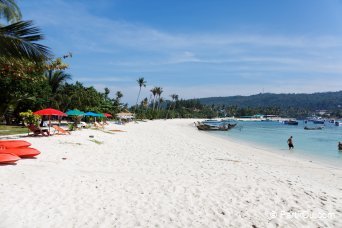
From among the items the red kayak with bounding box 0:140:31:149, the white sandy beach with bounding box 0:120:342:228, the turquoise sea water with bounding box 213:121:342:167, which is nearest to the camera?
the white sandy beach with bounding box 0:120:342:228

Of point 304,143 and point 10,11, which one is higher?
point 10,11

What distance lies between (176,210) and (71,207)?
192 centimetres

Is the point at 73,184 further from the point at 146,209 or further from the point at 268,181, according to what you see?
the point at 268,181

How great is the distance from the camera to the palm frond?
7184 mm

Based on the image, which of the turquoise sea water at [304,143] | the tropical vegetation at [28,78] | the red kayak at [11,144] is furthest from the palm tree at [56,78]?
the red kayak at [11,144]

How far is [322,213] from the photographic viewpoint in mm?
5992

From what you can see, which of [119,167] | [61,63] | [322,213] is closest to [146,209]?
[322,213]

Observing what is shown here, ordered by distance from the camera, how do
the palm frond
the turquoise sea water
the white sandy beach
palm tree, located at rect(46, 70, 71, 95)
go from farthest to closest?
palm tree, located at rect(46, 70, 71, 95), the turquoise sea water, the palm frond, the white sandy beach

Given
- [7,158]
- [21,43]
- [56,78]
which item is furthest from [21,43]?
[56,78]

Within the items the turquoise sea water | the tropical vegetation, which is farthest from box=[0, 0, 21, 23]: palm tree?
the turquoise sea water

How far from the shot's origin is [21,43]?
7289 mm

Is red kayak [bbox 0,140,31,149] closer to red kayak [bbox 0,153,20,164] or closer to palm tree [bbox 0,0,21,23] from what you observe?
red kayak [bbox 0,153,20,164]

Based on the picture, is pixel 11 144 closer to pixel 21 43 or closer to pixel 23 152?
pixel 23 152

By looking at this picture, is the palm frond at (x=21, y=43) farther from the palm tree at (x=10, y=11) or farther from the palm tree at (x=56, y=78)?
the palm tree at (x=56, y=78)
